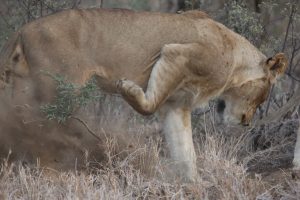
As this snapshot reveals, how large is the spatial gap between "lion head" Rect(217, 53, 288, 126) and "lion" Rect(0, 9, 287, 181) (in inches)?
0.8

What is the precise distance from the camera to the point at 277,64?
8531mm

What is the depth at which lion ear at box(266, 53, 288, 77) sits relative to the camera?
27.8ft

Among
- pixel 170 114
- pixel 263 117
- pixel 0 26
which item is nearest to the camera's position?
pixel 170 114

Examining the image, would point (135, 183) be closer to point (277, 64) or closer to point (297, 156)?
point (297, 156)

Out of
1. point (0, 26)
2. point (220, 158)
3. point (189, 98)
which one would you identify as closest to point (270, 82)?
point (189, 98)

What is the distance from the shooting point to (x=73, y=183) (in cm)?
674

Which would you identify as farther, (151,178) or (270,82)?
(270,82)

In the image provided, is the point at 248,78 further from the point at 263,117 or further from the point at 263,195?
the point at 263,195

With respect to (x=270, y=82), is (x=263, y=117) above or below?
below

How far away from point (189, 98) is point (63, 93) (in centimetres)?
135

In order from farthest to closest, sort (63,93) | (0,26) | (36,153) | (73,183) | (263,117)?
(0,26)
(263,117)
(36,153)
(63,93)
(73,183)

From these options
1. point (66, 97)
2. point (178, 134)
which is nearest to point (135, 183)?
point (66, 97)

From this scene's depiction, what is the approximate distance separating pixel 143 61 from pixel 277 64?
1.39m

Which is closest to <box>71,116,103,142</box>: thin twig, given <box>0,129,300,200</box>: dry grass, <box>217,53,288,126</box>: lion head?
<box>0,129,300,200</box>: dry grass
